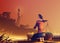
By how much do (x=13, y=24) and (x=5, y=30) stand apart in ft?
0.45

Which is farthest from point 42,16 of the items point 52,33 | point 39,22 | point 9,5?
point 9,5

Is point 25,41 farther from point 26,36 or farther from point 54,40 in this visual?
point 54,40

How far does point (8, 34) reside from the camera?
95.3 inches

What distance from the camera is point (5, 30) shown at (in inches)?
95.7

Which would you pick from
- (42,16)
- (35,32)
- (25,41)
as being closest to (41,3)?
(42,16)

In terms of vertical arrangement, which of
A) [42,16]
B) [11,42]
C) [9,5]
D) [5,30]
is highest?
[9,5]

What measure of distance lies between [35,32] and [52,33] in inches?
8.9

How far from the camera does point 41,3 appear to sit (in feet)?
7.94

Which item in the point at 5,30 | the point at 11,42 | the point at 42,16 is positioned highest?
the point at 42,16

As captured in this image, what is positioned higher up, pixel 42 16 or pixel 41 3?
pixel 41 3

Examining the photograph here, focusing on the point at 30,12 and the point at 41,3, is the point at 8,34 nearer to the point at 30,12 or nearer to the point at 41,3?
the point at 30,12

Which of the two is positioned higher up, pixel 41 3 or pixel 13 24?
pixel 41 3

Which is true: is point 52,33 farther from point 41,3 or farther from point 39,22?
point 41,3

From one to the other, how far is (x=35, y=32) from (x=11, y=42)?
1.14 ft
